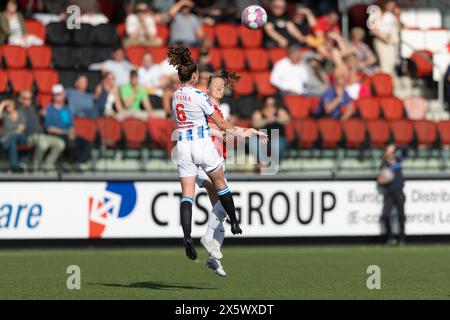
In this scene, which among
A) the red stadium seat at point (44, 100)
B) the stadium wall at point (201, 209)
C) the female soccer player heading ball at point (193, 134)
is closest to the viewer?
the female soccer player heading ball at point (193, 134)

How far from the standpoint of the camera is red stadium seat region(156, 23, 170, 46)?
25281 mm

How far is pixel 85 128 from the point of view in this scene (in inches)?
853

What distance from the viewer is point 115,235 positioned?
21.3 meters

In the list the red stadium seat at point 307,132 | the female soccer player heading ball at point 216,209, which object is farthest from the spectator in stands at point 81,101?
the female soccer player heading ball at point 216,209

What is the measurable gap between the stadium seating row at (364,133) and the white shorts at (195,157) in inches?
349

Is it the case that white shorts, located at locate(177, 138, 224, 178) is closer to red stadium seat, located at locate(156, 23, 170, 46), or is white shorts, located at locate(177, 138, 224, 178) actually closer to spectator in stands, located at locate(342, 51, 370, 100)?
spectator in stands, located at locate(342, 51, 370, 100)

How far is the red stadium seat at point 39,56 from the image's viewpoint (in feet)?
77.2

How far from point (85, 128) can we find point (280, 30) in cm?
625

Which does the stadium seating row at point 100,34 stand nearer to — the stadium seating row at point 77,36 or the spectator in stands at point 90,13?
the stadium seating row at point 77,36

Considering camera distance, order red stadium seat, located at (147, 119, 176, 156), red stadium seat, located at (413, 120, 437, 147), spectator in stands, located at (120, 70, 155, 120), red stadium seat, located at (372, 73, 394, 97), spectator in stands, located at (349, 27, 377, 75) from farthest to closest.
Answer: spectator in stands, located at (349, 27, 377, 75)
red stadium seat, located at (372, 73, 394, 97)
red stadium seat, located at (413, 120, 437, 147)
spectator in stands, located at (120, 70, 155, 120)
red stadium seat, located at (147, 119, 176, 156)

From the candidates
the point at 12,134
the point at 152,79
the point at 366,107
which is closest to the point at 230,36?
the point at 152,79

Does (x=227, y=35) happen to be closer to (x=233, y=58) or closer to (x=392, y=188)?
(x=233, y=58)

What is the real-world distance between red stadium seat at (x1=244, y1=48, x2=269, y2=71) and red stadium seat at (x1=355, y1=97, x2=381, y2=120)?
2046 mm

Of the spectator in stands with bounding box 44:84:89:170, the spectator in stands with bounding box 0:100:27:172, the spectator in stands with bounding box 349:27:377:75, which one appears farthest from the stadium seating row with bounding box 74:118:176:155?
the spectator in stands with bounding box 349:27:377:75
